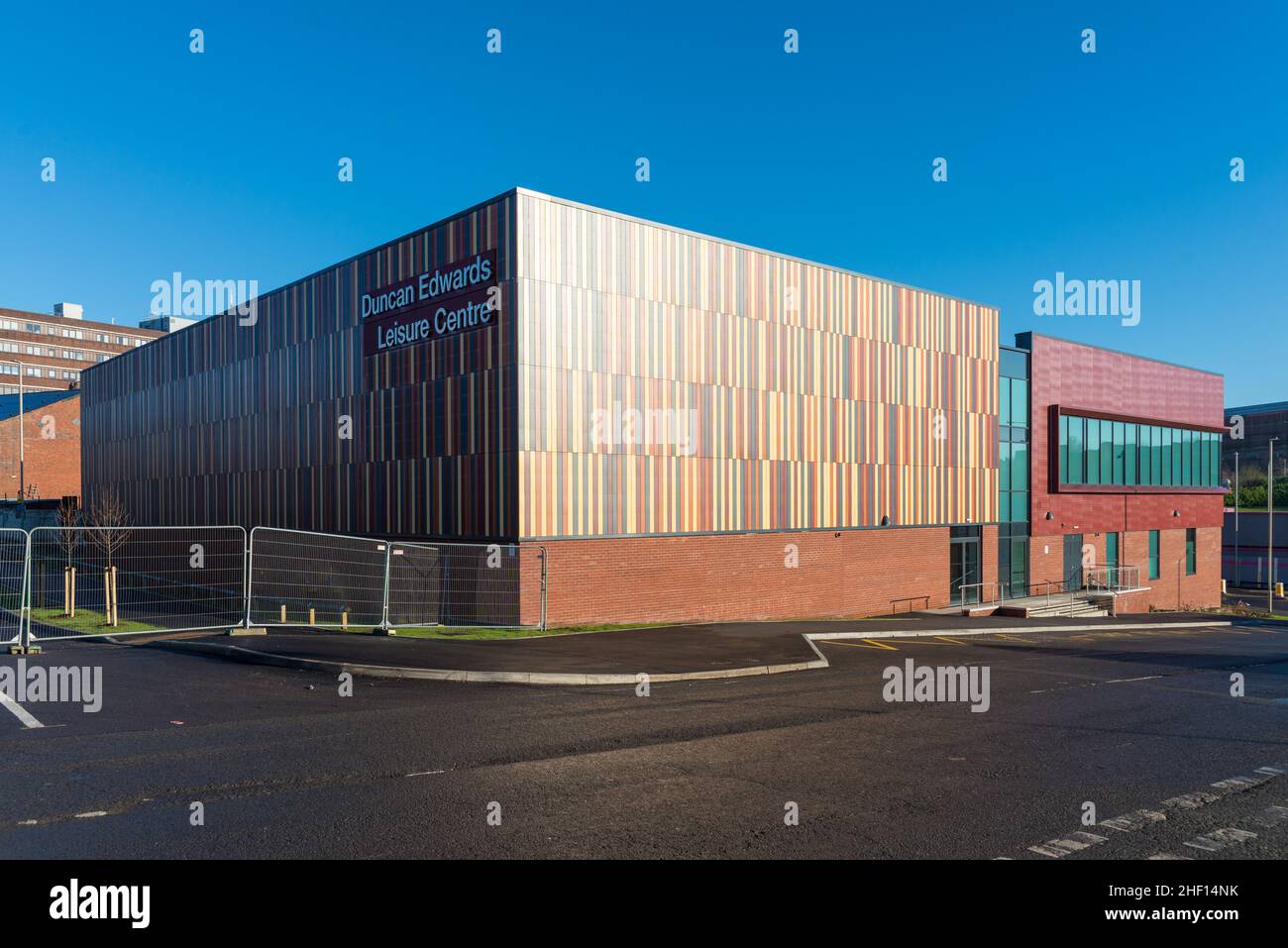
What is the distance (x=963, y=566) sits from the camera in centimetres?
3347

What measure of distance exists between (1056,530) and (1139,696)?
2656 cm

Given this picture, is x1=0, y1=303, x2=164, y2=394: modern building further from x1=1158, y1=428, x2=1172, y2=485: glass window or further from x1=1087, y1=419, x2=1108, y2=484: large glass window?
x1=1158, y1=428, x2=1172, y2=485: glass window

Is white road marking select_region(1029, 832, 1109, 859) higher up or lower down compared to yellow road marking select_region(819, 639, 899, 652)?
higher up

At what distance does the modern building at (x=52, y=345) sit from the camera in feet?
327

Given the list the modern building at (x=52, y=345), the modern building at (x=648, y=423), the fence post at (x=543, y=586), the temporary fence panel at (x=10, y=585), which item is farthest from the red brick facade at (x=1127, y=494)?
the modern building at (x=52, y=345)

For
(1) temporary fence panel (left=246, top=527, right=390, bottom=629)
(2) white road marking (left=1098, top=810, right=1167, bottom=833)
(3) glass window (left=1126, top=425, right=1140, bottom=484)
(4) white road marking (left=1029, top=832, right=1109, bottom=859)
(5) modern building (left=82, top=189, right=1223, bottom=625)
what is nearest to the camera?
(4) white road marking (left=1029, top=832, right=1109, bottom=859)

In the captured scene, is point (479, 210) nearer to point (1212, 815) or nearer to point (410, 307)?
point (410, 307)

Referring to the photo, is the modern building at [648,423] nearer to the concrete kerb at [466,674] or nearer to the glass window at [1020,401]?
the glass window at [1020,401]

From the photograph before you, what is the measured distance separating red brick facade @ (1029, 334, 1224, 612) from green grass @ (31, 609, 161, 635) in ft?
106

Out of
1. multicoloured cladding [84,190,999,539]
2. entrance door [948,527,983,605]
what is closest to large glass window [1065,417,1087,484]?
multicoloured cladding [84,190,999,539]

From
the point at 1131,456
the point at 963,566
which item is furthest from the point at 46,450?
the point at 1131,456

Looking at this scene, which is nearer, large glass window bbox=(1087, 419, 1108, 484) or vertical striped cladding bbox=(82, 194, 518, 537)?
vertical striped cladding bbox=(82, 194, 518, 537)

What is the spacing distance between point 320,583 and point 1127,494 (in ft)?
119

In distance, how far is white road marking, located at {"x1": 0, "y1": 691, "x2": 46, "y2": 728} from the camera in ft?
29.5
